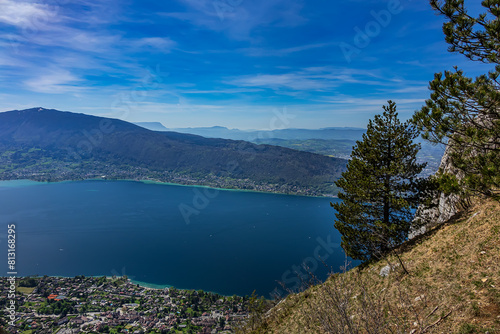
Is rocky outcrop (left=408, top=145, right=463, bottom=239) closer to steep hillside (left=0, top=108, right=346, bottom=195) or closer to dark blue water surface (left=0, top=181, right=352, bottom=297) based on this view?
dark blue water surface (left=0, top=181, right=352, bottom=297)

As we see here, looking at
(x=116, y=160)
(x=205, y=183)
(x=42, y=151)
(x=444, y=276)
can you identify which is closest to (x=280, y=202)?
(x=205, y=183)

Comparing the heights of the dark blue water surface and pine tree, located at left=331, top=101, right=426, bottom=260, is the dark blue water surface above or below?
below

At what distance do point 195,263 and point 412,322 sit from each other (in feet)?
131

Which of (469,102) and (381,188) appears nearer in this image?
(469,102)

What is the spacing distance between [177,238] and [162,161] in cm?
12077

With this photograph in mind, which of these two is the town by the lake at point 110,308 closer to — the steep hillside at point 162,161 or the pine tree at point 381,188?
the pine tree at point 381,188

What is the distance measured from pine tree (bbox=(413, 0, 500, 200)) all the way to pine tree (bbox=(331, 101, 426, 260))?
13.2 feet

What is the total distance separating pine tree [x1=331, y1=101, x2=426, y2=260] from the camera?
10.8m

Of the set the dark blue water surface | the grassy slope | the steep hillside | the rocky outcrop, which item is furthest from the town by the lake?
the steep hillside

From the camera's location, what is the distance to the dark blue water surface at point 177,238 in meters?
37.6

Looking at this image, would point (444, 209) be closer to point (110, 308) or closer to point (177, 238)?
point (110, 308)

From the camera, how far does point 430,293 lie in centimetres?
658

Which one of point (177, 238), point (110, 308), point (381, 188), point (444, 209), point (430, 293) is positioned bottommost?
point (177, 238)

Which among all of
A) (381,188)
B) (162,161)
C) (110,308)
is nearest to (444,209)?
(381,188)
